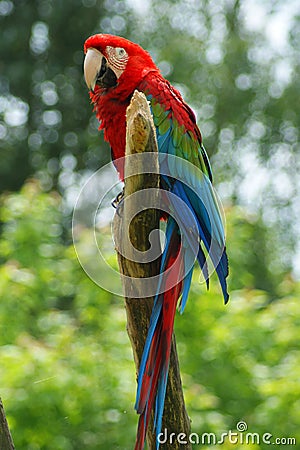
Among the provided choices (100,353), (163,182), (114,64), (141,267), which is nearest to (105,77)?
(114,64)

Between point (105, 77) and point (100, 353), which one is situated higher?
point (105, 77)

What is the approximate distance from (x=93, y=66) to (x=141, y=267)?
56 centimetres

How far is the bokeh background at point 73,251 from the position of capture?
2.10 metres

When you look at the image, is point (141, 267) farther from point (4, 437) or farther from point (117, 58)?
point (117, 58)

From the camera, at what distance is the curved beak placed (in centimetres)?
152

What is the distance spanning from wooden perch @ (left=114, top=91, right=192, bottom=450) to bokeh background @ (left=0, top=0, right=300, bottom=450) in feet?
2.87

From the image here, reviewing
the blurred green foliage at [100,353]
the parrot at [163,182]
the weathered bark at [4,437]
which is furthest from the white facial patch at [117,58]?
the blurred green foliage at [100,353]

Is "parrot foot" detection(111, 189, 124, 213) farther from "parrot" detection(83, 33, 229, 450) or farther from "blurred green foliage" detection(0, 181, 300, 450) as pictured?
"blurred green foliage" detection(0, 181, 300, 450)

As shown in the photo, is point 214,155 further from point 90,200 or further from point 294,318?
point 90,200

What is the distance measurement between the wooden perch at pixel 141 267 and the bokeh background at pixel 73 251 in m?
0.87

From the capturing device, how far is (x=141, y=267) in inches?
47.3

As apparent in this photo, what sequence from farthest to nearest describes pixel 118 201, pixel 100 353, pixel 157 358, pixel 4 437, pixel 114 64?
pixel 100 353, pixel 114 64, pixel 118 201, pixel 157 358, pixel 4 437

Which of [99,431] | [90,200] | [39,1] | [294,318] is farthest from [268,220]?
[90,200]

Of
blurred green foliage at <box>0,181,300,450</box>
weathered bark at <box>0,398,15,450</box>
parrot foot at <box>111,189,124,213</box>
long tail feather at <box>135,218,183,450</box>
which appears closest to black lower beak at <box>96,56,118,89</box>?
parrot foot at <box>111,189,124,213</box>
